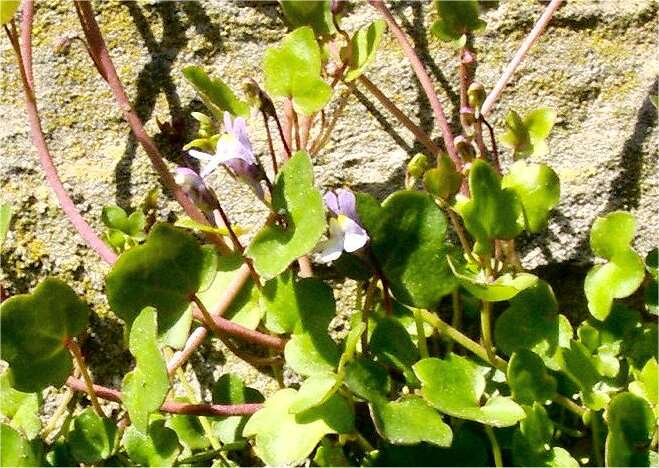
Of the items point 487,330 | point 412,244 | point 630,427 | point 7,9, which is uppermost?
point 7,9

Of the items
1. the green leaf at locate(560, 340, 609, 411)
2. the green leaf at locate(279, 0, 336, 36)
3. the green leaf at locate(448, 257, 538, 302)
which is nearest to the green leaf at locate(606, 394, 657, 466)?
the green leaf at locate(560, 340, 609, 411)

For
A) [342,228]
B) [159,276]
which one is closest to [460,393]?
[342,228]

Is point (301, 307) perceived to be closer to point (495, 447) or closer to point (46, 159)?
point (495, 447)

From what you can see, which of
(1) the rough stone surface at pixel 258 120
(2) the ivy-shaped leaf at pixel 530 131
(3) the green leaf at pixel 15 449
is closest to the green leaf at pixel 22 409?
(3) the green leaf at pixel 15 449

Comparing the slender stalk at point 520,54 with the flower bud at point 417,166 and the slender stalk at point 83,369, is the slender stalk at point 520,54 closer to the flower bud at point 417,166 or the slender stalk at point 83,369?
the flower bud at point 417,166

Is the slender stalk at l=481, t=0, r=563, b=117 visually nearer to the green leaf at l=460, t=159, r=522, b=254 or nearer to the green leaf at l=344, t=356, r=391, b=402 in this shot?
the green leaf at l=460, t=159, r=522, b=254
